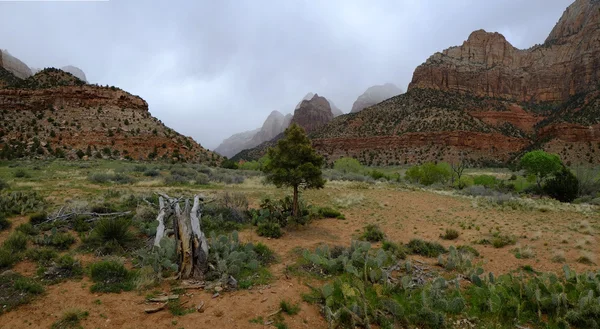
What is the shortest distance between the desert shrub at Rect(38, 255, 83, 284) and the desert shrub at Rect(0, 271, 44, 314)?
349 millimetres

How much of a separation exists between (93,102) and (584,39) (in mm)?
163361

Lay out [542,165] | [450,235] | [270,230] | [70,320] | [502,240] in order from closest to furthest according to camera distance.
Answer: [70,320]
[502,240]
[270,230]
[450,235]
[542,165]

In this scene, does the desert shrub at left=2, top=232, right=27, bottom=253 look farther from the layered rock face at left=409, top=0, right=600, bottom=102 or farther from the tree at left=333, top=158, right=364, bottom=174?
the layered rock face at left=409, top=0, right=600, bottom=102

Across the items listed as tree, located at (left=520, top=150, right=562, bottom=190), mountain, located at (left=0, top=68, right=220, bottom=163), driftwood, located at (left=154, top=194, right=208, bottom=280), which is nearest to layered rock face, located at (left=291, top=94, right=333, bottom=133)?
mountain, located at (left=0, top=68, right=220, bottom=163)

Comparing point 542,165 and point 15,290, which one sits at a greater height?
point 542,165

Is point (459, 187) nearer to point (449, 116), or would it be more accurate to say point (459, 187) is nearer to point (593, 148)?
point (449, 116)

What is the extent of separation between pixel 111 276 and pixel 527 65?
170 m

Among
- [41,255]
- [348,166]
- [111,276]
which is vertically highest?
[348,166]

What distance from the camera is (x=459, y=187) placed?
34.5 m

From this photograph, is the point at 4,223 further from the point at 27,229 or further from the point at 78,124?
the point at 78,124

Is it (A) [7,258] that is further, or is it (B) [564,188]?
(B) [564,188]

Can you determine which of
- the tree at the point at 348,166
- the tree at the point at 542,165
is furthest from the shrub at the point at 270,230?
the tree at the point at 348,166

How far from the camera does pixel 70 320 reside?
5.47 meters

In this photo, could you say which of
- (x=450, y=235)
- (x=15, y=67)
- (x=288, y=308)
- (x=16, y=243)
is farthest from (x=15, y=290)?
(x=15, y=67)
